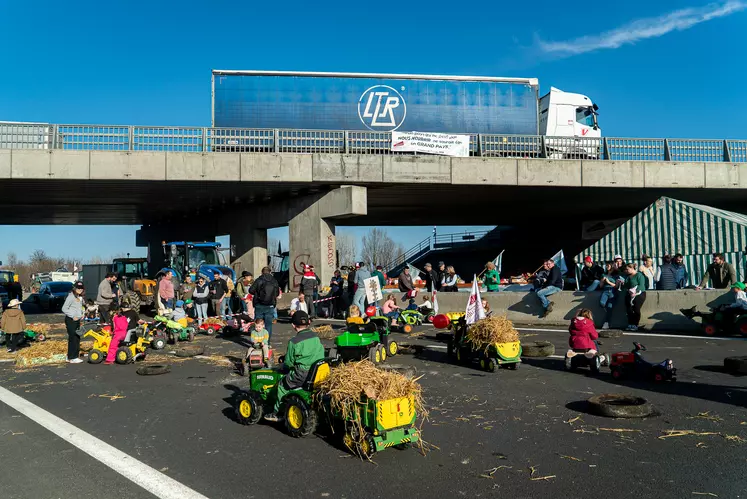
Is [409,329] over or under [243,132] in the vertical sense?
under

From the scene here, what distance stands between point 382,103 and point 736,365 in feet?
65.2

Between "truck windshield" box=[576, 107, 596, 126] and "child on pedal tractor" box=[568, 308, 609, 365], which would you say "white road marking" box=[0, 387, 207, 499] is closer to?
"child on pedal tractor" box=[568, 308, 609, 365]

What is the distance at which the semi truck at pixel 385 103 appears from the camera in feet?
84.6

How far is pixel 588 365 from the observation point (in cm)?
970

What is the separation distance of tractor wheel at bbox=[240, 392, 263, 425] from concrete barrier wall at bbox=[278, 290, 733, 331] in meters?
11.5

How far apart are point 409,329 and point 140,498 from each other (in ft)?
36.6

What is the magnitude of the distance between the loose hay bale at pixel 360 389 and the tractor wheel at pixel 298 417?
415mm

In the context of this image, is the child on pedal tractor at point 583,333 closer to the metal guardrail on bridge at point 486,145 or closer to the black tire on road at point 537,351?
the black tire on road at point 537,351

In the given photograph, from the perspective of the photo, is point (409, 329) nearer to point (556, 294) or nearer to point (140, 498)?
point (556, 294)

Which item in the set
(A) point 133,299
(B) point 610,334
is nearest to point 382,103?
(A) point 133,299

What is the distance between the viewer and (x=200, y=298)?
56.0 feet

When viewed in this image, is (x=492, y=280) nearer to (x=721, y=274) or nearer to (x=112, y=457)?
(x=721, y=274)

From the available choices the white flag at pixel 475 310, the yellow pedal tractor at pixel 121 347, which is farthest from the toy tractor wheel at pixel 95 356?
the white flag at pixel 475 310

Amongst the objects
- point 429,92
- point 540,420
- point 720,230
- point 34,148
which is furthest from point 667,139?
point 34,148
